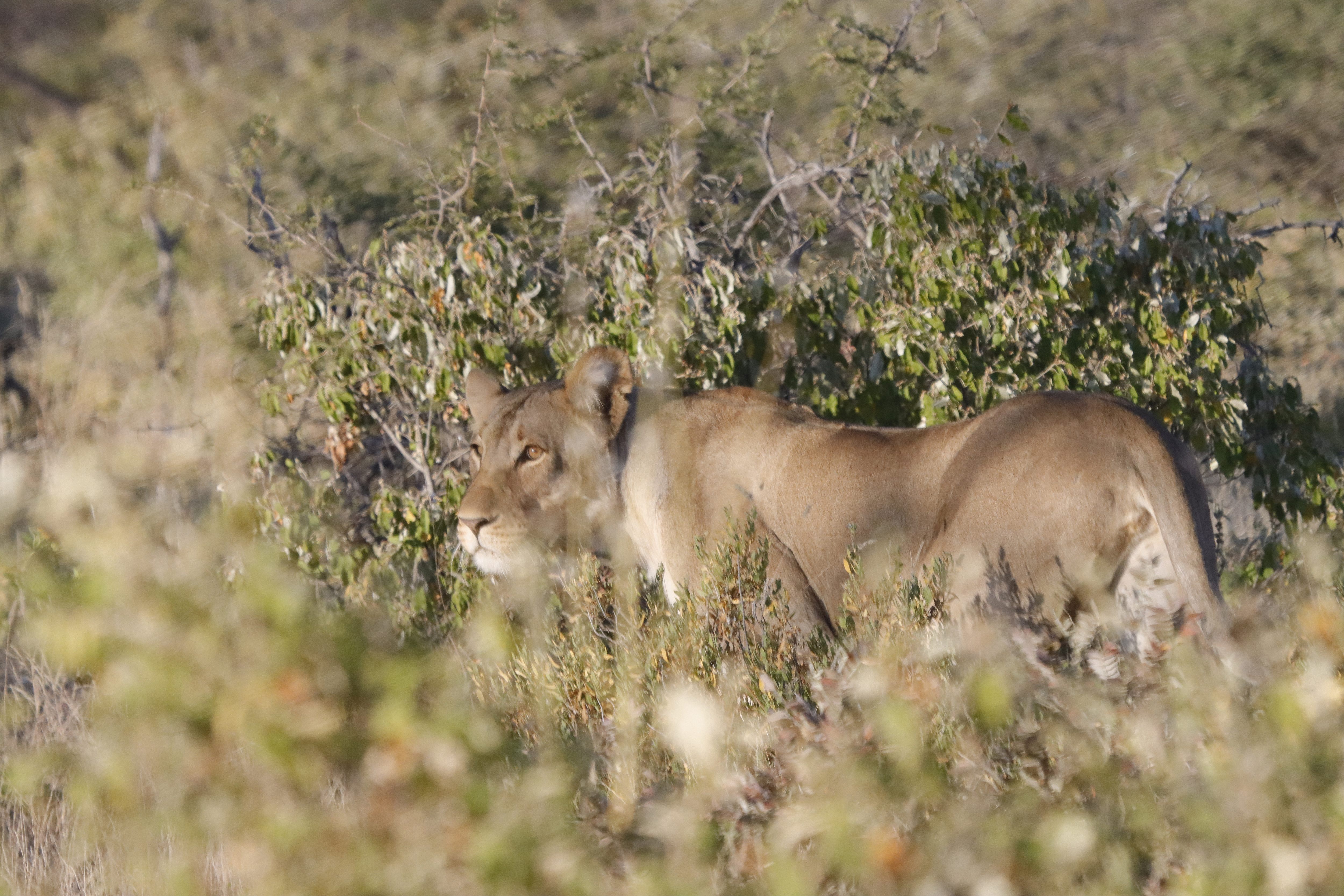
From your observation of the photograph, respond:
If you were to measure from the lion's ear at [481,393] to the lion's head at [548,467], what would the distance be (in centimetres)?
9

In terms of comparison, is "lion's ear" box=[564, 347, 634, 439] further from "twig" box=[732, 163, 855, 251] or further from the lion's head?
"twig" box=[732, 163, 855, 251]

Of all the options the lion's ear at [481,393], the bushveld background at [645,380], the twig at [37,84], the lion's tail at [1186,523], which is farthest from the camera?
the twig at [37,84]

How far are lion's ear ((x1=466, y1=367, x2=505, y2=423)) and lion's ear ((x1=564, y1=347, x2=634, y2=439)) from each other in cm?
38

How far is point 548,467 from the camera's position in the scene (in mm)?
5375

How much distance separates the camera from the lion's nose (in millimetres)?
5156

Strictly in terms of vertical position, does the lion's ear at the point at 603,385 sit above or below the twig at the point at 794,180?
below

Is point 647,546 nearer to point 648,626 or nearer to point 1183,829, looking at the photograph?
point 648,626

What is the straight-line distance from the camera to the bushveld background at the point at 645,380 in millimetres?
2498

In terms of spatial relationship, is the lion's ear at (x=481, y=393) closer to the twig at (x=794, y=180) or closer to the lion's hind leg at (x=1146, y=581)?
the twig at (x=794, y=180)

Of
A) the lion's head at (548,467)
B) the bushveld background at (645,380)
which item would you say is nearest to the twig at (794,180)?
the bushveld background at (645,380)

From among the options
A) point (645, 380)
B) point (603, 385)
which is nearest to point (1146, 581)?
point (603, 385)

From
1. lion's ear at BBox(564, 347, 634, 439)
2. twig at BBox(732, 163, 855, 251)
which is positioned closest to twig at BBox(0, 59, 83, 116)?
twig at BBox(732, 163, 855, 251)

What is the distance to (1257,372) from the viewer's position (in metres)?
6.27

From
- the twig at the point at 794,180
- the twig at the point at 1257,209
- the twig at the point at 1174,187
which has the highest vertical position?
the twig at the point at 1174,187
